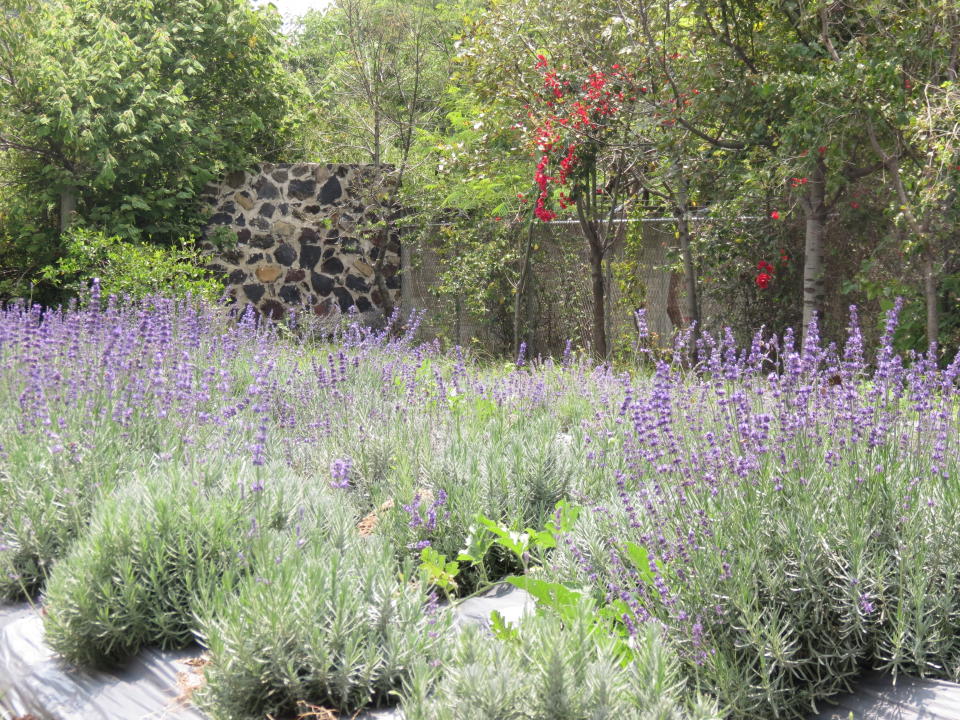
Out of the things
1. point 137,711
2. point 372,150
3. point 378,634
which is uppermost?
point 372,150

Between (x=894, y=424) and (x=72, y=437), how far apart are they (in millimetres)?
3209

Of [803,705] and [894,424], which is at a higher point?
[894,424]

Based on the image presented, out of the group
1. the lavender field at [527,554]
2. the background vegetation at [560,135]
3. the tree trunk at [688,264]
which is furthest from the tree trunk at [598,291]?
the lavender field at [527,554]

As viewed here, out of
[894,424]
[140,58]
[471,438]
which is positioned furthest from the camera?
[140,58]

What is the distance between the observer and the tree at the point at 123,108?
39.2 ft

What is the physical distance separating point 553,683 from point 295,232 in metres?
11.9

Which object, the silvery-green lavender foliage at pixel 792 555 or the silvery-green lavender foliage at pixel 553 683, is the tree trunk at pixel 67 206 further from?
the silvery-green lavender foliage at pixel 553 683

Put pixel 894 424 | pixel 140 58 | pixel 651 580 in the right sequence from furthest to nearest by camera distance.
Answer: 1. pixel 140 58
2. pixel 894 424
3. pixel 651 580

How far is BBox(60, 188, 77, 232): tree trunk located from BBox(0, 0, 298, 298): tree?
17 mm

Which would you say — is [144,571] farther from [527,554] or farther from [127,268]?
[127,268]

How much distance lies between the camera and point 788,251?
29.1 ft

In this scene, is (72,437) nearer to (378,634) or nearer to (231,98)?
(378,634)

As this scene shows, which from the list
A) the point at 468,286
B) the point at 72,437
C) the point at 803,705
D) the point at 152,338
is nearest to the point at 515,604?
the point at 803,705

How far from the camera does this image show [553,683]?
2.07 meters
